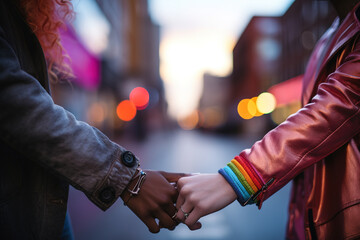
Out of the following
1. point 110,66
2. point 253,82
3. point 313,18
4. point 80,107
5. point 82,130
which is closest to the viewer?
point 82,130

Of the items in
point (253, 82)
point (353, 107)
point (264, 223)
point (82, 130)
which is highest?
point (353, 107)

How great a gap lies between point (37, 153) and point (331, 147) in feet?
3.71

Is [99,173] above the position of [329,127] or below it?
below

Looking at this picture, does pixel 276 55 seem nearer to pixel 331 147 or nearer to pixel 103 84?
pixel 103 84

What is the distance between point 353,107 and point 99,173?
1.02m

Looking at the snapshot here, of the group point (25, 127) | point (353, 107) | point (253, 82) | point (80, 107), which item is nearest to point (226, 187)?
point (353, 107)

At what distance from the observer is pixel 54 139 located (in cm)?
92

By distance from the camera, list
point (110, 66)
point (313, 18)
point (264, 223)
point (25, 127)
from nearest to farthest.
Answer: point (25, 127), point (264, 223), point (110, 66), point (313, 18)

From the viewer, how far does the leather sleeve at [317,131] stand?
103cm

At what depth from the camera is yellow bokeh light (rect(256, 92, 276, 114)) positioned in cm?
2930

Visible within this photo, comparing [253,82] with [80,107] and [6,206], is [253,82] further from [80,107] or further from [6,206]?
[6,206]

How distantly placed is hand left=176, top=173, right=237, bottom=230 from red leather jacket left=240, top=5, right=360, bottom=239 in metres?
0.15

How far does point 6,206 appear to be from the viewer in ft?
3.07

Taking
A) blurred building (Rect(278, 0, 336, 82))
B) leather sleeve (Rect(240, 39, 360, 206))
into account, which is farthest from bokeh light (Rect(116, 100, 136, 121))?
blurred building (Rect(278, 0, 336, 82))
